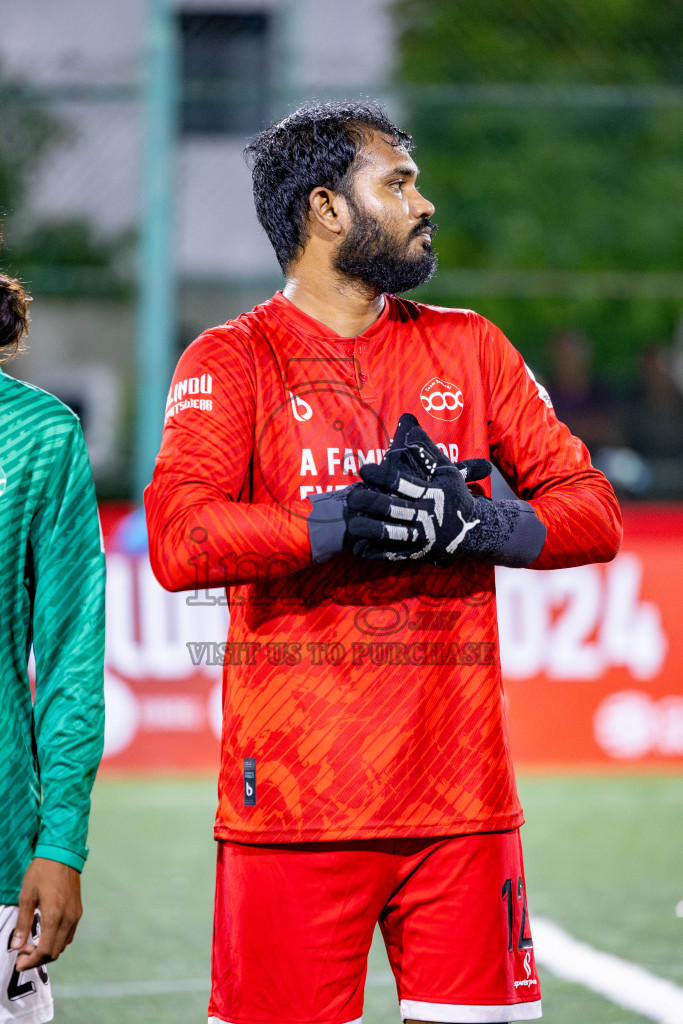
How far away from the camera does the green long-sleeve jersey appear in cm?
220

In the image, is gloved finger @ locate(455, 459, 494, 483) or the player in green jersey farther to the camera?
gloved finger @ locate(455, 459, 494, 483)

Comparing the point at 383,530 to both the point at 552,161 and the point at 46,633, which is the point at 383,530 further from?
the point at 552,161

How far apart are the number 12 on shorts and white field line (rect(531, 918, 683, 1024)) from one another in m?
1.83

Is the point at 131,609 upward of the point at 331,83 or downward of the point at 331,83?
downward

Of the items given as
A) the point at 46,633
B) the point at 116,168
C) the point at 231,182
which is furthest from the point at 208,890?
the point at 116,168

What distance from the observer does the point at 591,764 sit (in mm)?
7855

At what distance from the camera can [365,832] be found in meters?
2.36

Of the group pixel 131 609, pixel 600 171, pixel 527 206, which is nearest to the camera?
pixel 131 609

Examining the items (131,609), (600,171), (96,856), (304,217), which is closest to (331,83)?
(600,171)

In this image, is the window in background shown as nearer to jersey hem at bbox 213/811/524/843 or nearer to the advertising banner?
the advertising banner

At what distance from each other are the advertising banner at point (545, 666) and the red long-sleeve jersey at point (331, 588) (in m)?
5.19

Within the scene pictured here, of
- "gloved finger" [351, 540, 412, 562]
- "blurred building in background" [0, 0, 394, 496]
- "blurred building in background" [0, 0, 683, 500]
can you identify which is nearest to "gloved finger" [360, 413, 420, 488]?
"gloved finger" [351, 540, 412, 562]

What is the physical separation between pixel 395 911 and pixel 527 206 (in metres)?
13.9

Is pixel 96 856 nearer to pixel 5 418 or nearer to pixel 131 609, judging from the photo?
pixel 131 609
